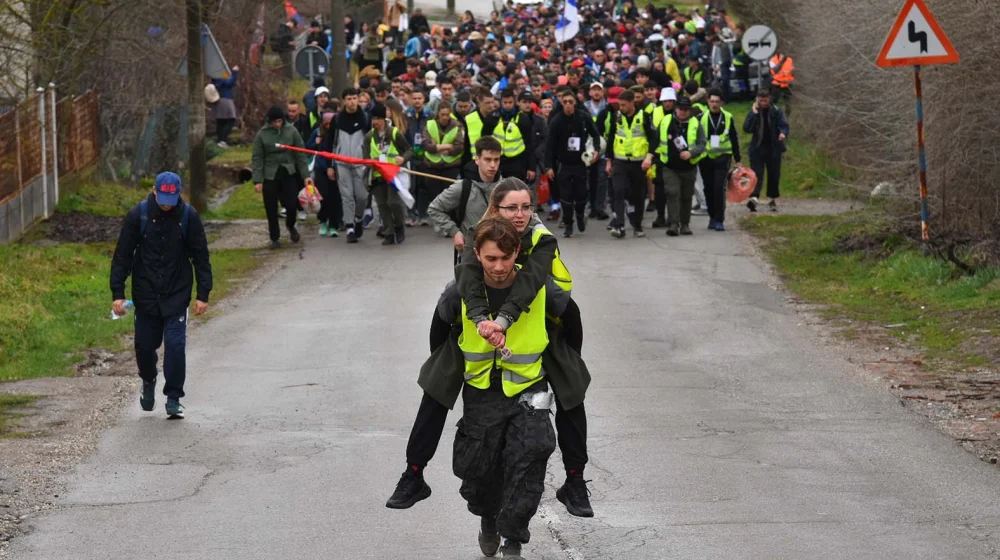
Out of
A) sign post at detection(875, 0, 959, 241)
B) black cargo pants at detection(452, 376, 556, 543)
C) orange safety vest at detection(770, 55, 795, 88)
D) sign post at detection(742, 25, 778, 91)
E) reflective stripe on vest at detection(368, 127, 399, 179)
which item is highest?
sign post at detection(742, 25, 778, 91)

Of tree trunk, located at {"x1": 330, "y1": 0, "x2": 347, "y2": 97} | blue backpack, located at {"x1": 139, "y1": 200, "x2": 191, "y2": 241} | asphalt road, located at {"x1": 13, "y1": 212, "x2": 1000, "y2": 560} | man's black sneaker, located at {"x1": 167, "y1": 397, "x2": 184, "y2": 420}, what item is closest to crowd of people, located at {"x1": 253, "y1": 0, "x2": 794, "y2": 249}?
asphalt road, located at {"x1": 13, "y1": 212, "x2": 1000, "y2": 560}

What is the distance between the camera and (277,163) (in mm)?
19891

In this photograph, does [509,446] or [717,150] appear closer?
[509,446]

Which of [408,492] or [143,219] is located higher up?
[143,219]

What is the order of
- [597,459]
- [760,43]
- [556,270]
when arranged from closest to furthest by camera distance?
[556,270] < [597,459] < [760,43]

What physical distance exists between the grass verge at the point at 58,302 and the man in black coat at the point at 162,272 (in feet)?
6.95

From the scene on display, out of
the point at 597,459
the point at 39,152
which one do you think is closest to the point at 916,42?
the point at 597,459

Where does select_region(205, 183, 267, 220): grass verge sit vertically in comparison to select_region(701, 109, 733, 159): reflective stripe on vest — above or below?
below

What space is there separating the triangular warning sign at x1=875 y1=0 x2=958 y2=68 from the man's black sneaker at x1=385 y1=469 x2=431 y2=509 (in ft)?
30.3

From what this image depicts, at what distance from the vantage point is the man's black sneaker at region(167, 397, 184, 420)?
10.9m

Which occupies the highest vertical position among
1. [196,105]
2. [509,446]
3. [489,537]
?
[196,105]

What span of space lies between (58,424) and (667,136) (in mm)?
11362

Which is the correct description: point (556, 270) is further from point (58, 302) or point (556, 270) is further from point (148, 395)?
point (58, 302)

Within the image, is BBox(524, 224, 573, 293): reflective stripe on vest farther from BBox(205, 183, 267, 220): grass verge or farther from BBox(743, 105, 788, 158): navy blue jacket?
BBox(743, 105, 788, 158): navy blue jacket
